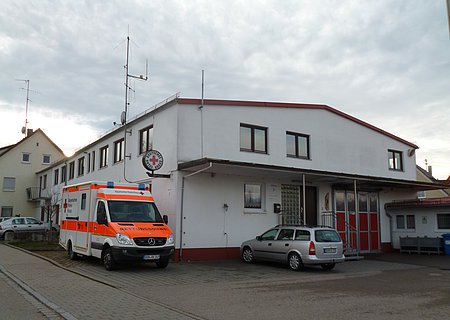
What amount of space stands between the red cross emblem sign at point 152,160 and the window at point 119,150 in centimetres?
669

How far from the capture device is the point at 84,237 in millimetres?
15312

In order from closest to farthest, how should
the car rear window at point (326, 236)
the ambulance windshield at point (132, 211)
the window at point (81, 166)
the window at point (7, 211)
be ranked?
the ambulance windshield at point (132, 211) → the car rear window at point (326, 236) → the window at point (81, 166) → the window at point (7, 211)

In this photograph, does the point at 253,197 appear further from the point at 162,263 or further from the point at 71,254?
the point at 71,254

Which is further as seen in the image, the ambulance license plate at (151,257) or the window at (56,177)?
the window at (56,177)

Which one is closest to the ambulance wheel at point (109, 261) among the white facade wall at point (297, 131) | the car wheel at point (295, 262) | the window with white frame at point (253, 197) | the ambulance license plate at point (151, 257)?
the ambulance license plate at point (151, 257)

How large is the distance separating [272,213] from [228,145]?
3689mm

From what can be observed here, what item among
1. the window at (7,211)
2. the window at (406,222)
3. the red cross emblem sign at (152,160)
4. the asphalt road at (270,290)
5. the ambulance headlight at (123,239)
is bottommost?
the asphalt road at (270,290)

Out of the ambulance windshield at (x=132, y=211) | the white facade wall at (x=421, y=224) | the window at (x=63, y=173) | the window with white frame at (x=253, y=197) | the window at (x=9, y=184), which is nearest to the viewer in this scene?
the ambulance windshield at (x=132, y=211)

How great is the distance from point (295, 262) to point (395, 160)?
46.9ft

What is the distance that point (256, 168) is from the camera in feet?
54.3

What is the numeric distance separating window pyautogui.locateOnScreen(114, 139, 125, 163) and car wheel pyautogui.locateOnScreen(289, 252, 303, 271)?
11.9 m

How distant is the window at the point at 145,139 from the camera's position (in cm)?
2016

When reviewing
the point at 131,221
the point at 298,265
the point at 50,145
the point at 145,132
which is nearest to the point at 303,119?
the point at 145,132

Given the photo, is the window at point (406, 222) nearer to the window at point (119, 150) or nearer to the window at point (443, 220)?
the window at point (443, 220)
